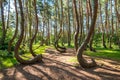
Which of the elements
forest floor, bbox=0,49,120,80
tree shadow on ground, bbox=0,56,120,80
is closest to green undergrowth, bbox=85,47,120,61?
forest floor, bbox=0,49,120,80

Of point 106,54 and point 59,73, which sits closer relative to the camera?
point 59,73

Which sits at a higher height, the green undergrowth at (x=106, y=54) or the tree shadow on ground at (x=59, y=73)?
the tree shadow on ground at (x=59, y=73)

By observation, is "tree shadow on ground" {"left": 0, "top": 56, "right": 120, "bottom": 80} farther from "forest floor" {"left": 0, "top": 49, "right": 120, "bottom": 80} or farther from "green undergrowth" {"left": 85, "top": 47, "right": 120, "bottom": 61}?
"green undergrowth" {"left": 85, "top": 47, "right": 120, "bottom": 61}

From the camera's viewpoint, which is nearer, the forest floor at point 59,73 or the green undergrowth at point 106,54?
the forest floor at point 59,73

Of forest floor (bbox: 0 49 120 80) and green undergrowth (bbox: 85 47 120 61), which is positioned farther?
green undergrowth (bbox: 85 47 120 61)

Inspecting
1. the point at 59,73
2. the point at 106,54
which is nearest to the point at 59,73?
the point at 59,73

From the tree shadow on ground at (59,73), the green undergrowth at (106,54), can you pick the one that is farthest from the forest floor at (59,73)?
the green undergrowth at (106,54)

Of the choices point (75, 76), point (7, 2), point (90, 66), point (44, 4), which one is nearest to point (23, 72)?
point (75, 76)

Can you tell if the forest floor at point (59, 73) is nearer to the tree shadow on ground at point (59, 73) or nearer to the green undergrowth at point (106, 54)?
the tree shadow on ground at point (59, 73)

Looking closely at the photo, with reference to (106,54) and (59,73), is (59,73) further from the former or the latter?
(106,54)

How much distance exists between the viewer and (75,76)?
1012 cm

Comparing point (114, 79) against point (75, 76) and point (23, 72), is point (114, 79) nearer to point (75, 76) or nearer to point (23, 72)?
point (75, 76)

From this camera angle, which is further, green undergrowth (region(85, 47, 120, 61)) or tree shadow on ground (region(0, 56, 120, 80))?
green undergrowth (region(85, 47, 120, 61))

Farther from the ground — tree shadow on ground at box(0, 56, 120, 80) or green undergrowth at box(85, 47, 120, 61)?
tree shadow on ground at box(0, 56, 120, 80)
